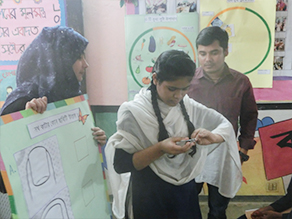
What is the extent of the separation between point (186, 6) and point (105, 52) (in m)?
0.34

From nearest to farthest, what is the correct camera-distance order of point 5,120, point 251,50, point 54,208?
1. point 5,120
2. point 54,208
3. point 251,50

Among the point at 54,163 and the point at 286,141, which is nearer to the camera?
the point at 54,163

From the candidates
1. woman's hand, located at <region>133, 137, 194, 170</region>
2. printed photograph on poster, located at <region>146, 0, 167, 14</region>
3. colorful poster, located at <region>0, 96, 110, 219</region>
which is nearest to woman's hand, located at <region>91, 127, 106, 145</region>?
colorful poster, located at <region>0, 96, 110, 219</region>

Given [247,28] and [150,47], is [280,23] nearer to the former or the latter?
[247,28]

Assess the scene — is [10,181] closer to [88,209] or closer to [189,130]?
[88,209]

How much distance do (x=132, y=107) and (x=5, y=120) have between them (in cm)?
35

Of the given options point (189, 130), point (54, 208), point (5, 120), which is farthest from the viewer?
point (189, 130)

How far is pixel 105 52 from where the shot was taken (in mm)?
839

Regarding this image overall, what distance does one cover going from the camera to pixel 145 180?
0.79 metres

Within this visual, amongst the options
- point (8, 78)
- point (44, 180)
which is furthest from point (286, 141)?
point (8, 78)

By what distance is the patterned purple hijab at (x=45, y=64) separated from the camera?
0.66 metres

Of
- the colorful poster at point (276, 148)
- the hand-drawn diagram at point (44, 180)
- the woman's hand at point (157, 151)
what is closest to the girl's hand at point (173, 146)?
the woman's hand at point (157, 151)

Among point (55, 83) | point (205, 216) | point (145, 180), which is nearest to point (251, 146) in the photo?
point (205, 216)

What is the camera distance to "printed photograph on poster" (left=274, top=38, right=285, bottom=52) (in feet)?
2.88
